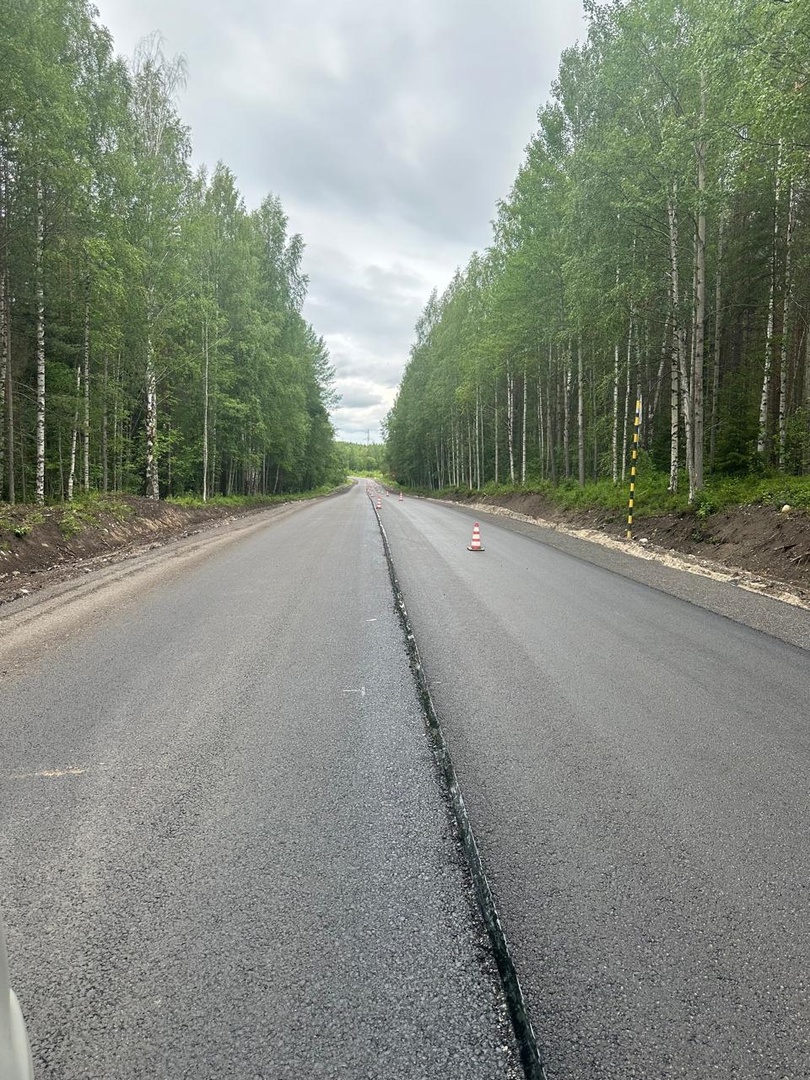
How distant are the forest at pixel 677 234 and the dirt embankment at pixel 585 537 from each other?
64.0 inches

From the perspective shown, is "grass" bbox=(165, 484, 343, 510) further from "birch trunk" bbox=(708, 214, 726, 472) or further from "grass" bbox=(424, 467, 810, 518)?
"birch trunk" bbox=(708, 214, 726, 472)

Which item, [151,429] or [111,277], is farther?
[151,429]

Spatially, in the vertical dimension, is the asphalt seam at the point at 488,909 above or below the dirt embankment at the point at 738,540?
below

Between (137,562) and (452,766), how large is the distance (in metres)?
7.73

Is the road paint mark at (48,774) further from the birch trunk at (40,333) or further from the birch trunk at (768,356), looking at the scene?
the birch trunk at (768,356)

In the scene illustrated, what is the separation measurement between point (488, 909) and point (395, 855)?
40 cm

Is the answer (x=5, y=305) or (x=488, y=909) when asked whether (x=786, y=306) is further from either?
(x=5, y=305)

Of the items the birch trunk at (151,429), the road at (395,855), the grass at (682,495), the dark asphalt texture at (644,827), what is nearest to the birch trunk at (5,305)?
the birch trunk at (151,429)

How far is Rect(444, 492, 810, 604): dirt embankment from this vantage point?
747 centimetres

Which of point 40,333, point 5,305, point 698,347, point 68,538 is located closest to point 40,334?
point 40,333

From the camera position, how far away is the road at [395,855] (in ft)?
4.26

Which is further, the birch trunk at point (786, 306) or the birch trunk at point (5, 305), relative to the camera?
the birch trunk at point (786, 306)

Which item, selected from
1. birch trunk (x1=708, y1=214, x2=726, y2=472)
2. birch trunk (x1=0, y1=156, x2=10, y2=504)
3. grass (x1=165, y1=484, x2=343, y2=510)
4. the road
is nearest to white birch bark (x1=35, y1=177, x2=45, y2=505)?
birch trunk (x1=0, y1=156, x2=10, y2=504)

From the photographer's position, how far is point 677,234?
481 inches
